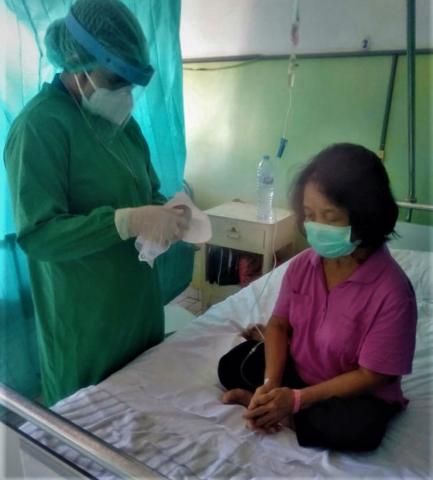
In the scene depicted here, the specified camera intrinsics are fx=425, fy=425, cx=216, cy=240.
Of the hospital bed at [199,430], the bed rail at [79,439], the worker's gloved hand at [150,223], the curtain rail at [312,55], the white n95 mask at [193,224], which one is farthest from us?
the curtain rail at [312,55]

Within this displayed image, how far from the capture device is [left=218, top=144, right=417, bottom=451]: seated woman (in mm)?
875

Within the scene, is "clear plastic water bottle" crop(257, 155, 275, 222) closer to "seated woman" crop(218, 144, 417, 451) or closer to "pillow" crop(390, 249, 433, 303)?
"pillow" crop(390, 249, 433, 303)

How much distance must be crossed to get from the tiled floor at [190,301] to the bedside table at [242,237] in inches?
1.4

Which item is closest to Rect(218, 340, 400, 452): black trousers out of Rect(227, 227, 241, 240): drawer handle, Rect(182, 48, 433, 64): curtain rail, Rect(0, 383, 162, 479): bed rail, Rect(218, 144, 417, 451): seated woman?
Rect(218, 144, 417, 451): seated woman

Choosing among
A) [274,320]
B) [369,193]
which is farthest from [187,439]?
[369,193]

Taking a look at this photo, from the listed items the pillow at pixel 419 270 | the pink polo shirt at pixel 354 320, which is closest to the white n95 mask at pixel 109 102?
the pink polo shirt at pixel 354 320

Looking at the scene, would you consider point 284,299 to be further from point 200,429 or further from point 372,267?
point 200,429

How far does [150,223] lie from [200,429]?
1.53 feet

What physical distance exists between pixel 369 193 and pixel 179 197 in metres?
0.46

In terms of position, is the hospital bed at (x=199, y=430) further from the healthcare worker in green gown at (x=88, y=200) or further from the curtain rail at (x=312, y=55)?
the curtain rail at (x=312, y=55)

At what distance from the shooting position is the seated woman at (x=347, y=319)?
88 cm

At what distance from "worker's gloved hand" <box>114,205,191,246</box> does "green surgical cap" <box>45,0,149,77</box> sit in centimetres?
34

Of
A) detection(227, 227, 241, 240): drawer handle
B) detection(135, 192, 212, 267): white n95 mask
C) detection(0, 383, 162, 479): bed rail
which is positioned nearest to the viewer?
detection(0, 383, 162, 479): bed rail

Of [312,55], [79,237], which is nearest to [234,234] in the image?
[312,55]
